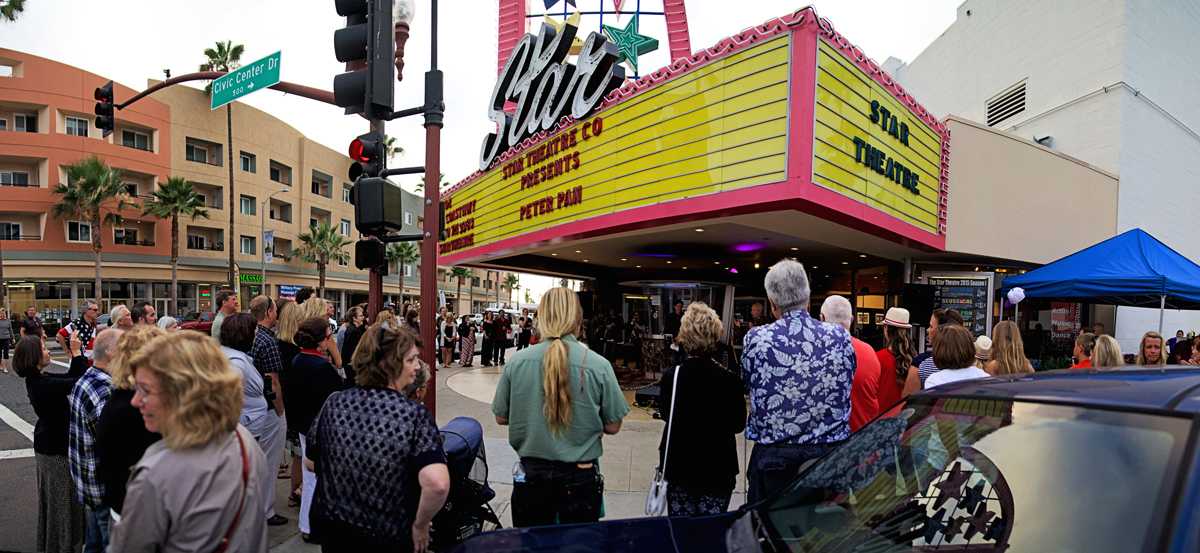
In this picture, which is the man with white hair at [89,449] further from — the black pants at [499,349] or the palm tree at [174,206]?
the palm tree at [174,206]

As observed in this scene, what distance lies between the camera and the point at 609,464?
613 centimetres

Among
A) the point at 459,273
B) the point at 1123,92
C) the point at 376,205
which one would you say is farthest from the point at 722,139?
the point at 459,273

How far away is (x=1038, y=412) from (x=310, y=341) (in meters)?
4.16

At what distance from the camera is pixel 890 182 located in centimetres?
755

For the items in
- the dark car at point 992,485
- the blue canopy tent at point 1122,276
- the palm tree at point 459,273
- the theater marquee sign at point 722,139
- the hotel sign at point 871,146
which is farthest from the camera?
the palm tree at point 459,273

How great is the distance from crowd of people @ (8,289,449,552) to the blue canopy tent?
10.4m

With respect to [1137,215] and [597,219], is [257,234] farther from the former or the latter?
[1137,215]

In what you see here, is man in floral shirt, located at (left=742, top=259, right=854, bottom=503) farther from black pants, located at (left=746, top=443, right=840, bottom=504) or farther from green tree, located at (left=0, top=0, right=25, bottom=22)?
green tree, located at (left=0, top=0, right=25, bottom=22)

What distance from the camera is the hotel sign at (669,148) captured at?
6160mm

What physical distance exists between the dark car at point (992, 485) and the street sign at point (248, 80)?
20.3 feet

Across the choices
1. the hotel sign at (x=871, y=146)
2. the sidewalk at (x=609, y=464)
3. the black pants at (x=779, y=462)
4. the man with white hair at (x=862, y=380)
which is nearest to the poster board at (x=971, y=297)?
the hotel sign at (x=871, y=146)

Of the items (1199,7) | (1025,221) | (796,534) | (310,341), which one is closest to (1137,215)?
(1025,221)

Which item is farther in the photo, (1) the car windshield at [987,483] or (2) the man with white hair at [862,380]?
(2) the man with white hair at [862,380]

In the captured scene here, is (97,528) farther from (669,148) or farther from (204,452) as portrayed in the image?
(669,148)
